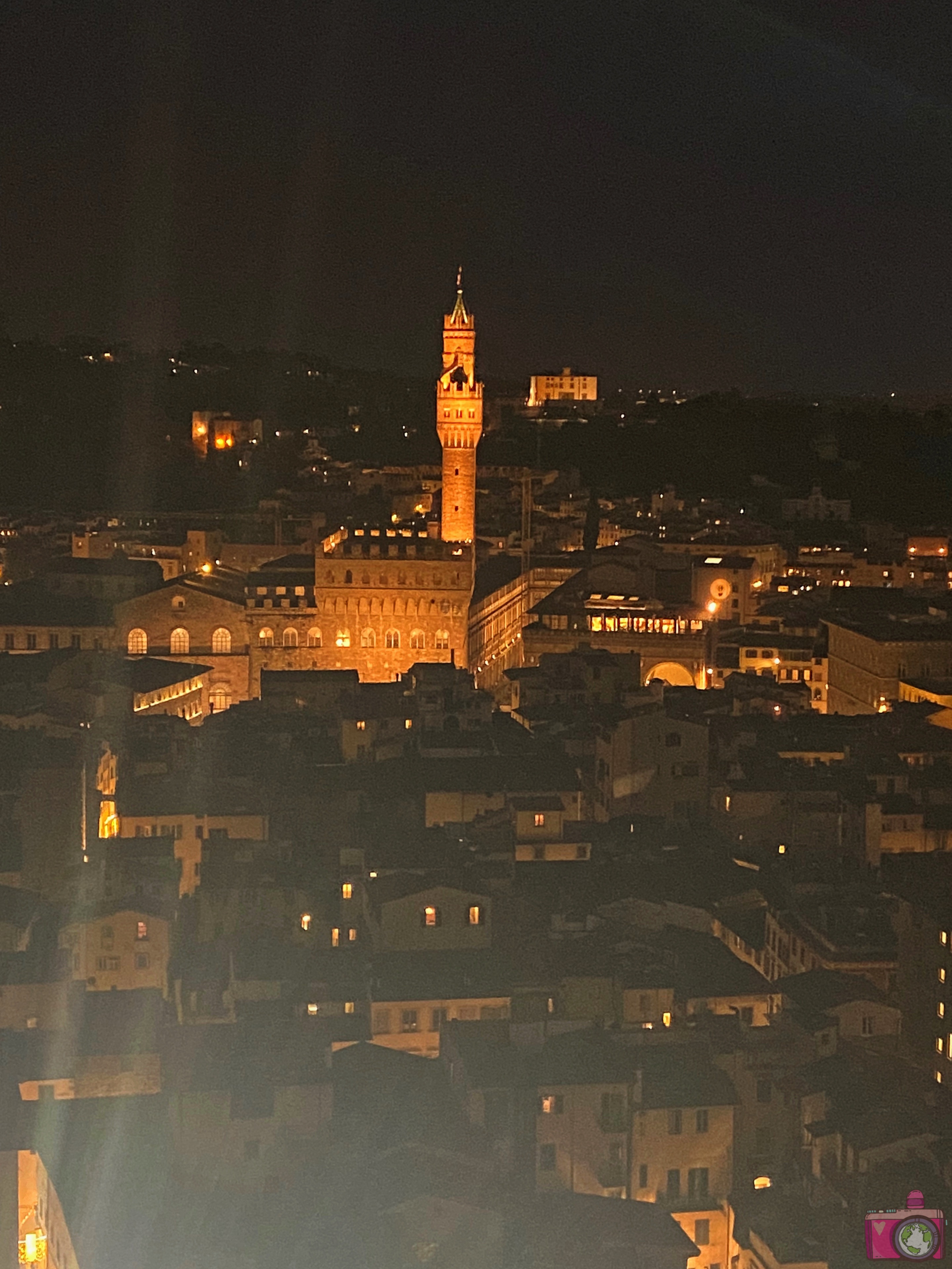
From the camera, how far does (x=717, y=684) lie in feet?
59.8

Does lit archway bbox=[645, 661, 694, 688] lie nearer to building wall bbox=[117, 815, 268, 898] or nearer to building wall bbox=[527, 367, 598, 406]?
building wall bbox=[117, 815, 268, 898]

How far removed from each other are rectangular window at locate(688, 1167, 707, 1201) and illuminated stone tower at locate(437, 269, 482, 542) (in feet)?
38.3

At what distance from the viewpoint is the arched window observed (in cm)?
1759

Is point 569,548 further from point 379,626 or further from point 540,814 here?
point 540,814

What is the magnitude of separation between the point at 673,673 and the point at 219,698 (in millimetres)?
4158

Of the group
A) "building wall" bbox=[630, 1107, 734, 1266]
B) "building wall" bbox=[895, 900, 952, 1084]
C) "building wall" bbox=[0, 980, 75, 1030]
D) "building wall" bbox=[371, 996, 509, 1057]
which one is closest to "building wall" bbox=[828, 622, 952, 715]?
"building wall" bbox=[895, 900, 952, 1084]

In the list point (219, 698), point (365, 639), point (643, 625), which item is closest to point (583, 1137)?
point (219, 698)

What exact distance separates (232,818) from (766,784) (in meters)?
3.51

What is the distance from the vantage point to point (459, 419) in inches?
825

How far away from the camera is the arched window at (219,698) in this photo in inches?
693

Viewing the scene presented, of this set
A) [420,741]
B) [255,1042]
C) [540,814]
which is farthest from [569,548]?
[255,1042]

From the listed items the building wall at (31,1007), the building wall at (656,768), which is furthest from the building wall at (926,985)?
the building wall at (31,1007)

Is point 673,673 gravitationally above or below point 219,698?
above

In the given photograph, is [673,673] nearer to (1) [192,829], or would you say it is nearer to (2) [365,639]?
(2) [365,639]
